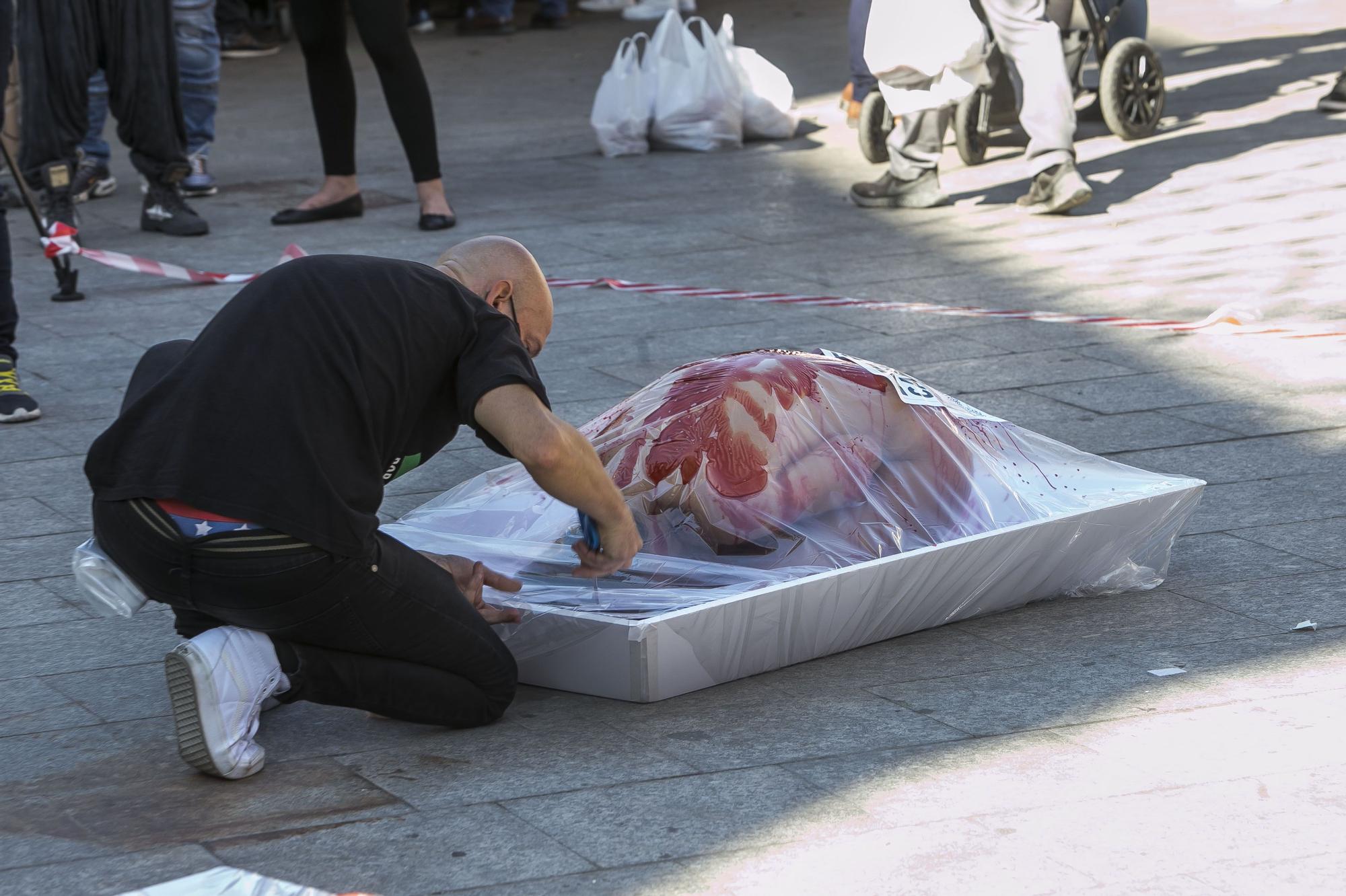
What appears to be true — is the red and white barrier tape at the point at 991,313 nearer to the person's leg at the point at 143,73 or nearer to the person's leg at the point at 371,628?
the person's leg at the point at 143,73

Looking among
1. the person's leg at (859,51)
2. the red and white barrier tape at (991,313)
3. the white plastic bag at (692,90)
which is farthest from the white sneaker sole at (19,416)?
the white plastic bag at (692,90)

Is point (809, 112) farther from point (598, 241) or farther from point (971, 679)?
point (971, 679)

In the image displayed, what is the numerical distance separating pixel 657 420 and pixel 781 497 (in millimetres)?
270

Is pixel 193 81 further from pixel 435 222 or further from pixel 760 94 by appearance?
pixel 760 94

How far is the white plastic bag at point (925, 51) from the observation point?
6.07m

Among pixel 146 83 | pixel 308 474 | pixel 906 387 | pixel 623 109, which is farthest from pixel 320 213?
pixel 308 474

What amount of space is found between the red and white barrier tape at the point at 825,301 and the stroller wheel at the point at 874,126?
214 centimetres

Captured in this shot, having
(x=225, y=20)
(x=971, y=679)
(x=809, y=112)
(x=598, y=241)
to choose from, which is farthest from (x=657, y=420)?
(x=225, y=20)

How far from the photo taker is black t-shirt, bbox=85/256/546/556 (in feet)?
7.47

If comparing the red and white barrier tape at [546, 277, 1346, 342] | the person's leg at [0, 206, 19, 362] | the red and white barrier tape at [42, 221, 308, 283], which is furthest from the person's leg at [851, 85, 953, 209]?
the person's leg at [0, 206, 19, 362]

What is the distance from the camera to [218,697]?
91.0 inches

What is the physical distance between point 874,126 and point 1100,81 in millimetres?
1055

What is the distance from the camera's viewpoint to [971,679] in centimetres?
267

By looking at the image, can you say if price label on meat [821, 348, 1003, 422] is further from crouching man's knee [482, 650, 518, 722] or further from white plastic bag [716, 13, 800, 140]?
white plastic bag [716, 13, 800, 140]
